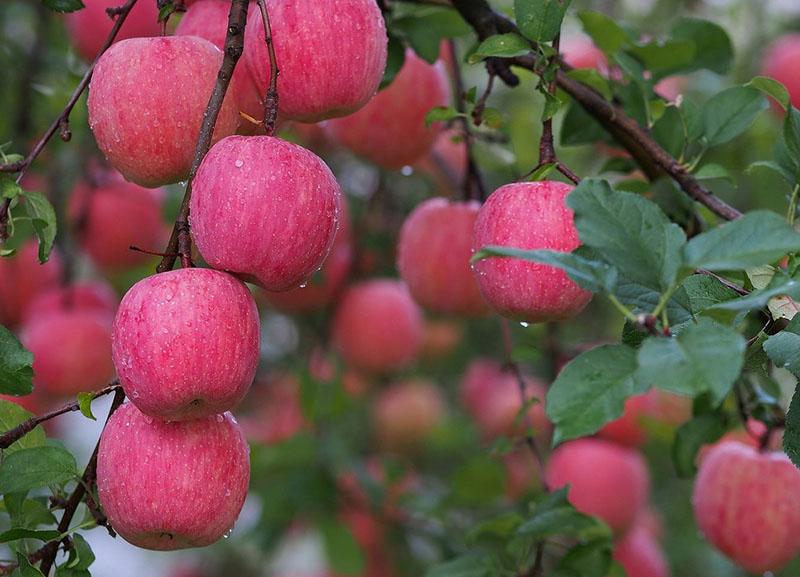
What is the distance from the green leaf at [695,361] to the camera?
1.96 feet

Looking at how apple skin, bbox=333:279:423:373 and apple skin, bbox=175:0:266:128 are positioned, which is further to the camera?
apple skin, bbox=333:279:423:373

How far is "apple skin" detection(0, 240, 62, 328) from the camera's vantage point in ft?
5.94

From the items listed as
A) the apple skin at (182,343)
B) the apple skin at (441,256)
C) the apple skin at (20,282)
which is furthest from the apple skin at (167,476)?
the apple skin at (20,282)

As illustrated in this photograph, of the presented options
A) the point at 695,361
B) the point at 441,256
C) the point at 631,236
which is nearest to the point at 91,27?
the point at 441,256

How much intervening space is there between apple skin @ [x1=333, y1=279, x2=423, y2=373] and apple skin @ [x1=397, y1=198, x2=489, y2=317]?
0.51 m

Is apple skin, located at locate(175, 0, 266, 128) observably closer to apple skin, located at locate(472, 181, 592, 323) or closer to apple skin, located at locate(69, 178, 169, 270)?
apple skin, located at locate(472, 181, 592, 323)

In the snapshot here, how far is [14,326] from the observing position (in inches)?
73.5

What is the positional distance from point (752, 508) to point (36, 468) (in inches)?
32.9

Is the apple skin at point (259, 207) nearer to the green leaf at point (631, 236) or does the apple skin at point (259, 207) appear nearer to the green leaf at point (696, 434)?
the green leaf at point (631, 236)

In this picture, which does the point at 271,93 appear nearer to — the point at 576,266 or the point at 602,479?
the point at 576,266

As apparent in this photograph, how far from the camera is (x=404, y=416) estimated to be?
250 centimetres

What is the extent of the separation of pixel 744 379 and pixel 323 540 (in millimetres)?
937

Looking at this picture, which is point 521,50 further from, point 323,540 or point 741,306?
point 323,540

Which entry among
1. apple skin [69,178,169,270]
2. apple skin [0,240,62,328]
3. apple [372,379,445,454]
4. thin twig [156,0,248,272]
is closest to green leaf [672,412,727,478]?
thin twig [156,0,248,272]
